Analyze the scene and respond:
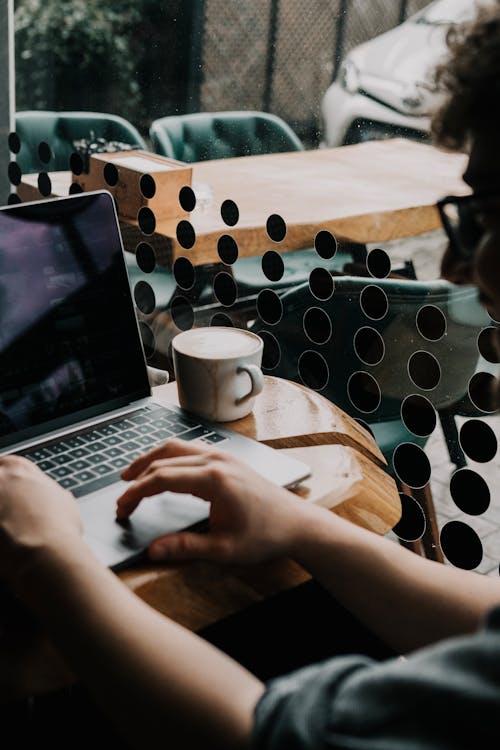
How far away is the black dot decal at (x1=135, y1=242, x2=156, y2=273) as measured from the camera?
5.78 ft

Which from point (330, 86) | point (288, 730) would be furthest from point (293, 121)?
point (288, 730)

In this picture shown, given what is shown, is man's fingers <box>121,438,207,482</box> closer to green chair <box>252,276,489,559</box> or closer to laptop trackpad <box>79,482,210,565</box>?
laptop trackpad <box>79,482,210,565</box>

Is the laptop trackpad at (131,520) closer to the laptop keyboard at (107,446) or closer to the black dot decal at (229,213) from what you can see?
the laptop keyboard at (107,446)

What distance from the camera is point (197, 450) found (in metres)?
0.94

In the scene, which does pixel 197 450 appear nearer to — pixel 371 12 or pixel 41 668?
pixel 41 668

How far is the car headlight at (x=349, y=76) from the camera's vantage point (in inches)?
54.8

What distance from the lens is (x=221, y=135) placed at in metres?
1.62

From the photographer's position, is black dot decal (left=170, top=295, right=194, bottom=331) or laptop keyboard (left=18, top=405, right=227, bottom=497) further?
black dot decal (left=170, top=295, right=194, bottom=331)

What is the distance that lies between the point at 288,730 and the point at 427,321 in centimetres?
90

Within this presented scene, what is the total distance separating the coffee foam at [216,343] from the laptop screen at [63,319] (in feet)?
0.23

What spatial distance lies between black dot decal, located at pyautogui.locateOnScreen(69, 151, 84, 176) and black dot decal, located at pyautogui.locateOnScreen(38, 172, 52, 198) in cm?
9

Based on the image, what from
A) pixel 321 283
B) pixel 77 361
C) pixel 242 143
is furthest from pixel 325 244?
pixel 77 361

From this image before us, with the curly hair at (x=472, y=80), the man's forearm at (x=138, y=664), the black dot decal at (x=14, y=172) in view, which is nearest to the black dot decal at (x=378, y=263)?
the curly hair at (x=472, y=80)

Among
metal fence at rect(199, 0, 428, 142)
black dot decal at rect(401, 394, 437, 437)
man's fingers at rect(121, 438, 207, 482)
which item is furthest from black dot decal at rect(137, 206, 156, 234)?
man's fingers at rect(121, 438, 207, 482)
